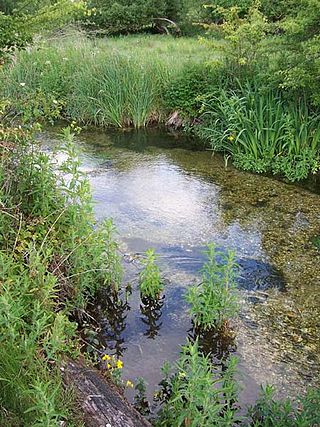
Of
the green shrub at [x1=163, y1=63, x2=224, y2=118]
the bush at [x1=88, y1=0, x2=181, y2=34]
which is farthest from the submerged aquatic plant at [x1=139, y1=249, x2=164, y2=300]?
the bush at [x1=88, y1=0, x2=181, y2=34]

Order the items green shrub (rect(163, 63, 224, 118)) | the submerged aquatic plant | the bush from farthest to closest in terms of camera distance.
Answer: the bush
green shrub (rect(163, 63, 224, 118))
the submerged aquatic plant

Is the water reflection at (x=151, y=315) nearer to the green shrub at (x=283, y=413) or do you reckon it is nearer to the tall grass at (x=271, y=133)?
the green shrub at (x=283, y=413)

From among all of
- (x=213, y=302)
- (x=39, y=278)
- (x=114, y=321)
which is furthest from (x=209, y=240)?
(x=39, y=278)

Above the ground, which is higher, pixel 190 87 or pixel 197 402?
pixel 190 87

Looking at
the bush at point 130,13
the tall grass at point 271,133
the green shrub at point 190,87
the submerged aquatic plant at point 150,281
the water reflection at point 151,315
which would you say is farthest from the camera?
the bush at point 130,13

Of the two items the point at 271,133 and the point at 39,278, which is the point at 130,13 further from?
the point at 39,278

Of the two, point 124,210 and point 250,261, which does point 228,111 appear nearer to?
point 124,210

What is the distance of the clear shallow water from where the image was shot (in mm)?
3373

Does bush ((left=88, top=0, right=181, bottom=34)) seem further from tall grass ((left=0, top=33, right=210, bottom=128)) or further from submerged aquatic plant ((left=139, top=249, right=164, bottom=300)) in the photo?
submerged aquatic plant ((left=139, top=249, right=164, bottom=300))

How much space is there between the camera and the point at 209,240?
4887 millimetres

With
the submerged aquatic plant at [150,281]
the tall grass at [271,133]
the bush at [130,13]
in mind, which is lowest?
the submerged aquatic plant at [150,281]

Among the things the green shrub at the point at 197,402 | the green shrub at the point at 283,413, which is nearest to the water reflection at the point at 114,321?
the green shrub at the point at 197,402

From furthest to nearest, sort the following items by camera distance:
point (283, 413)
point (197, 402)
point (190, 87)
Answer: point (190, 87) → point (283, 413) → point (197, 402)

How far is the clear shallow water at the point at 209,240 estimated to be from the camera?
3.37 metres
